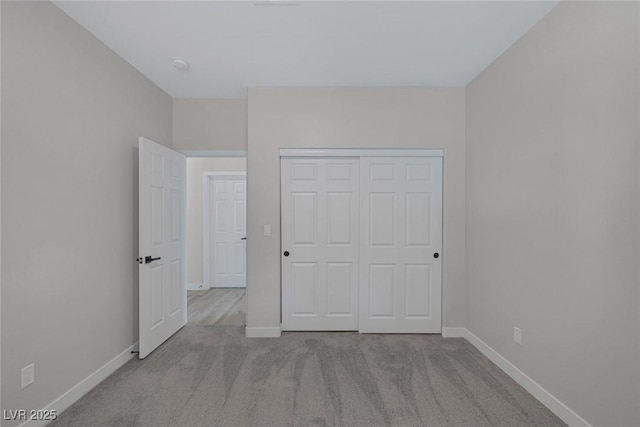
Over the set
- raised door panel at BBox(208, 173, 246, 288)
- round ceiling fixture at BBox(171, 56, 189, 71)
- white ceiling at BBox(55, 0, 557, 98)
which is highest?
white ceiling at BBox(55, 0, 557, 98)

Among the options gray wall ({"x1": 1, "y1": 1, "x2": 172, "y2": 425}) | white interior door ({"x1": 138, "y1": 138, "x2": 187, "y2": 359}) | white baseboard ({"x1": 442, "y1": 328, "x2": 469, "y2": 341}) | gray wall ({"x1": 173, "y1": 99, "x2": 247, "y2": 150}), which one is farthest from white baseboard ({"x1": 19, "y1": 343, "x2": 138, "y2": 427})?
white baseboard ({"x1": 442, "y1": 328, "x2": 469, "y2": 341})

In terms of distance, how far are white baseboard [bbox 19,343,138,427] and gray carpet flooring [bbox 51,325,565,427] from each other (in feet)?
0.15

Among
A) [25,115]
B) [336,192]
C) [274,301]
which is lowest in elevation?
[274,301]

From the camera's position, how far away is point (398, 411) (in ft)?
6.71

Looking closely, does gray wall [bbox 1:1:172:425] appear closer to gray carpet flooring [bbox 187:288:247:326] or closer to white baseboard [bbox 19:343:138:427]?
white baseboard [bbox 19:343:138:427]

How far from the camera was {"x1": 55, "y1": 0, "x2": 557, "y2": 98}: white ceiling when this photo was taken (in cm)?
204

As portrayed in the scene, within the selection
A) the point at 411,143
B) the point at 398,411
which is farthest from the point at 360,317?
the point at 411,143

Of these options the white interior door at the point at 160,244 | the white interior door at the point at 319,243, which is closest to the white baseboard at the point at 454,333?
the white interior door at the point at 319,243

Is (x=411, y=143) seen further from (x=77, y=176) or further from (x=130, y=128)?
(x=77, y=176)

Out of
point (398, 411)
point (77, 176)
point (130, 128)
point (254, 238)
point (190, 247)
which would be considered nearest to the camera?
point (398, 411)

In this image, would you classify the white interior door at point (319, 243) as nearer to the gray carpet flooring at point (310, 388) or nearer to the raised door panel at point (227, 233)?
the gray carpet flooring at point (310, 388)

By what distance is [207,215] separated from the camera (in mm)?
5418

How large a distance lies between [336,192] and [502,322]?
201cm

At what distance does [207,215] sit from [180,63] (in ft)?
10.3
